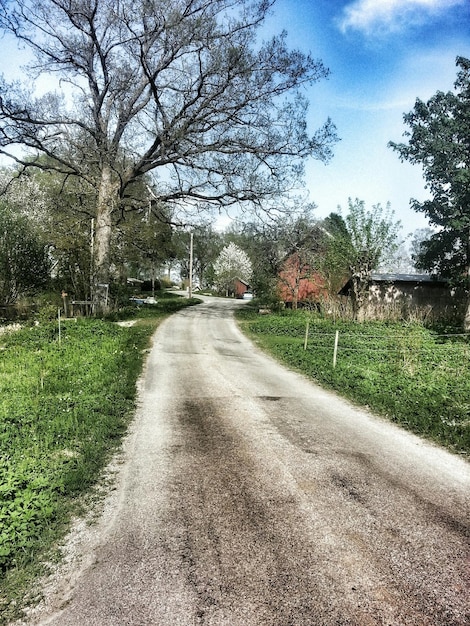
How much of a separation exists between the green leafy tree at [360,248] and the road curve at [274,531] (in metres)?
20.2

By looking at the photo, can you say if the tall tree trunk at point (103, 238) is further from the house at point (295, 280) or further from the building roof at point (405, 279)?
the building roof at point (405, 279)

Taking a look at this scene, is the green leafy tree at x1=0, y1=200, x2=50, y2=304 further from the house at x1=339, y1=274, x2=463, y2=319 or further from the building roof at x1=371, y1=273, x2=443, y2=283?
the building roof at x1=371, y1=273, x2=443, y2=283

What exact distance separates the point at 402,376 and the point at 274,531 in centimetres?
796

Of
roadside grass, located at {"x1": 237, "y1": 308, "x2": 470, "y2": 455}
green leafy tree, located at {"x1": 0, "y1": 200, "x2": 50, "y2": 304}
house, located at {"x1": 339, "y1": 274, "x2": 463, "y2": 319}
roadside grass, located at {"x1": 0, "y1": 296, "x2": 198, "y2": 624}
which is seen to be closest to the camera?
roadside grass, located at {"x1": 0, "y1": 296, "x2": 198, "y2": 624}

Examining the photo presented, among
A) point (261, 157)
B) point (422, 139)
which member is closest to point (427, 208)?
point (422, 139)

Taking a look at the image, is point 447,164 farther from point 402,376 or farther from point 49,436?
point 49,436

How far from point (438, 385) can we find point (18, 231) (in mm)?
23430

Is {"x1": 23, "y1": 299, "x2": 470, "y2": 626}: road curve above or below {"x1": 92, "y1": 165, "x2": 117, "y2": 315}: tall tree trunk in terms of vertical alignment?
below

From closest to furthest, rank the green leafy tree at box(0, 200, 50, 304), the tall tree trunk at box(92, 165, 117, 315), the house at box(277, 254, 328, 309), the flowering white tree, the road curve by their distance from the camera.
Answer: the road curve, the tall tree trunk at box(92, 165, 117, 315), the green leafy tree at box(0, 200, 50, 304), the house at box(277, 254, 328, 309), the flowering white tree

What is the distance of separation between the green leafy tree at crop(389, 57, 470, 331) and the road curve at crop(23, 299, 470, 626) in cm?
2151

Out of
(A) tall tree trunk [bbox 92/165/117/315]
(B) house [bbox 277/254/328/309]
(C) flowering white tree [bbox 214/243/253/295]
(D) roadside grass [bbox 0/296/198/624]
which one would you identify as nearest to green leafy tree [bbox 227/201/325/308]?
(B) house [bbox 277/254/328/309]

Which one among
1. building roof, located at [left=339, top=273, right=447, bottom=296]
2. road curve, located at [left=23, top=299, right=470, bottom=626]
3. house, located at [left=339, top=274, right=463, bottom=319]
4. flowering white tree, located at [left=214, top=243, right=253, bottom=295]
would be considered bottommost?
road curve, located at [left=23, top=299, right=470, bottom=626]

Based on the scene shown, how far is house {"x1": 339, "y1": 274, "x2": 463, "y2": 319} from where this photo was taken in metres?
30.3

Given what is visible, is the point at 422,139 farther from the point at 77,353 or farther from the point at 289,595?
the point at 289,595
